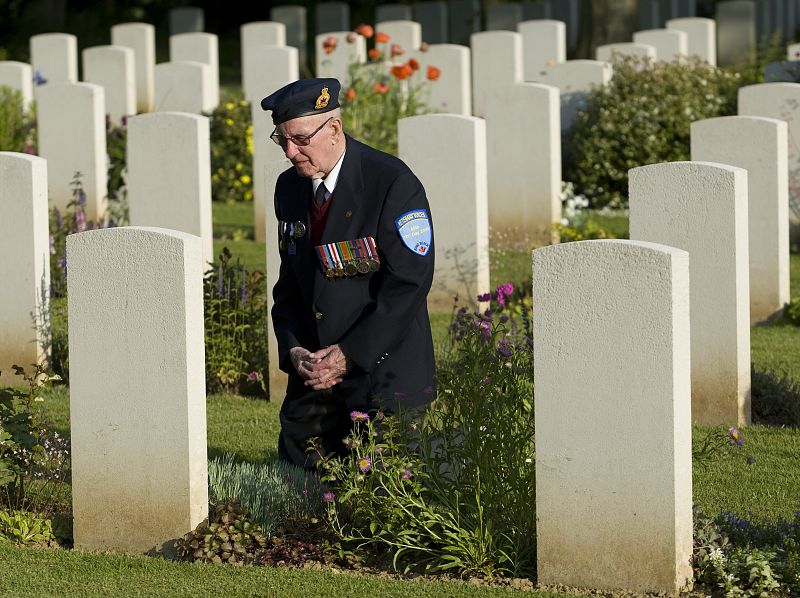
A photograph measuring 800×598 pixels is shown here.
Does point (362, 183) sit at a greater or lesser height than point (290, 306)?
greater

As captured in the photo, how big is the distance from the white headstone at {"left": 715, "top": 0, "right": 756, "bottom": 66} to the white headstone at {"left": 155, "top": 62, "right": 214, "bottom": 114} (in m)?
8.66

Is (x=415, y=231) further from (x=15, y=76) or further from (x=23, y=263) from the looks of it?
(x=15, y=76)

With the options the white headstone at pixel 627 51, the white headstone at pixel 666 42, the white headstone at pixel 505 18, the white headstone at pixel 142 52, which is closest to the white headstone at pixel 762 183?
the white headstone at pixel 627 51

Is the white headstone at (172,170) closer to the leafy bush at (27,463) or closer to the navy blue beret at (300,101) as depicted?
the leafy bush at (27,463)

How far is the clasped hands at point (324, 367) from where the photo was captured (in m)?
5.10

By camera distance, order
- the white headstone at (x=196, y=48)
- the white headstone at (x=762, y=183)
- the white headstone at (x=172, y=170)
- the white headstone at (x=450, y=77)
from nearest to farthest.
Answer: the white headstone at (x=762, y=183), the white headstone at (x=172, y=170), the white headstone at (x=450, y=77), the white headstone at (x=196, y=48)

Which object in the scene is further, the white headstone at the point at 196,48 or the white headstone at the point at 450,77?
the white headstone at the point at 196,48

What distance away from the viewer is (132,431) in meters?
4.96

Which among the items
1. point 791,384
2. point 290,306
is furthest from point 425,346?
point 791,384

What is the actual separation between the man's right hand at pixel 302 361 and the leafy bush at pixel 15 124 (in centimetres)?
747

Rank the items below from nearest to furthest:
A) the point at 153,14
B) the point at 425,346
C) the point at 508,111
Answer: the point at 425,346 → the point at 508,111 → the point at 153,14

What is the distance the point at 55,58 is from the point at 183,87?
12.5 ft

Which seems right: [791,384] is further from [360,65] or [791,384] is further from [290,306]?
[360,65]

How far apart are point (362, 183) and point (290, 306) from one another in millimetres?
548
